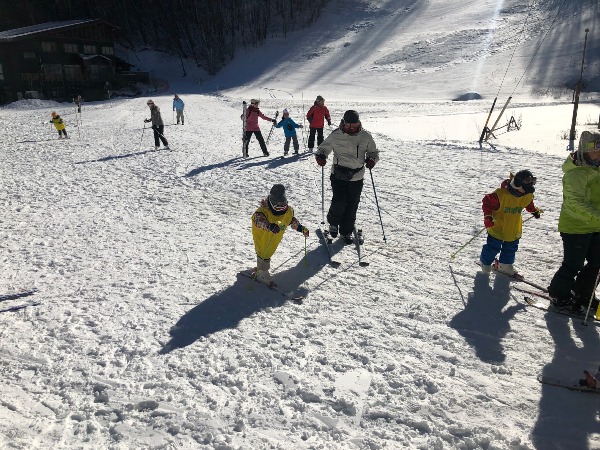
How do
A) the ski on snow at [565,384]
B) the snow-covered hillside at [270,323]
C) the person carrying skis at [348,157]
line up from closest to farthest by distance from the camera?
the snow-covered hillside at [270,323] < the ski on snow at [565,384] < the person carrying skis at [348,157]

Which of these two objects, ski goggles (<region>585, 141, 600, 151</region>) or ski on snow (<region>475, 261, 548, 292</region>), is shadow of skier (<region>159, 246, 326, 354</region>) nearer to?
ski on snow (<region>475, 261, 548, 292</region>)

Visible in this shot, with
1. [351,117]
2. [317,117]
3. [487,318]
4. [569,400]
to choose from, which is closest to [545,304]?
[487,318]

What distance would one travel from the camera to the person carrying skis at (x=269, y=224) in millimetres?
4637

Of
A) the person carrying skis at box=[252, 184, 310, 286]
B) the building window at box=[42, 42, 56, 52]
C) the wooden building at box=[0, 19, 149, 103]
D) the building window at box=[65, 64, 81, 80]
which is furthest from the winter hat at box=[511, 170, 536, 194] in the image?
the building window at box=[42, 42, 56, 52]

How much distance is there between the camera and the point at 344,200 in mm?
5957

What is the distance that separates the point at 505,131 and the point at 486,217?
506 inches

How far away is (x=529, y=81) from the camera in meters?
38.2

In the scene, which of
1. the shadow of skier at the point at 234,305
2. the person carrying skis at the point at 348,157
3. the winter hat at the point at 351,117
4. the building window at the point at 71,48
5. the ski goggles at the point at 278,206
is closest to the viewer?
the shadow of skier at the point at 234,305

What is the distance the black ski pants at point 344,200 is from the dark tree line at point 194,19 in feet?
178

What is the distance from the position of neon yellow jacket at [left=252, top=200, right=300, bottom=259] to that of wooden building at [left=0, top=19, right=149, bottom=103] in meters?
38.7

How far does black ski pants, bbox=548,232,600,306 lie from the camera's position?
4133mm

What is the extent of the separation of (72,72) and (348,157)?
42842 mm

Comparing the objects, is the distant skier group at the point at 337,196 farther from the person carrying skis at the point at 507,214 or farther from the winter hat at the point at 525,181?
the winter hat at the point at 525,181


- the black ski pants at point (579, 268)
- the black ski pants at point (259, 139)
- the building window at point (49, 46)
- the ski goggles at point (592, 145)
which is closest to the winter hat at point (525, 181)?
the black ski pants at point (579, 268)
